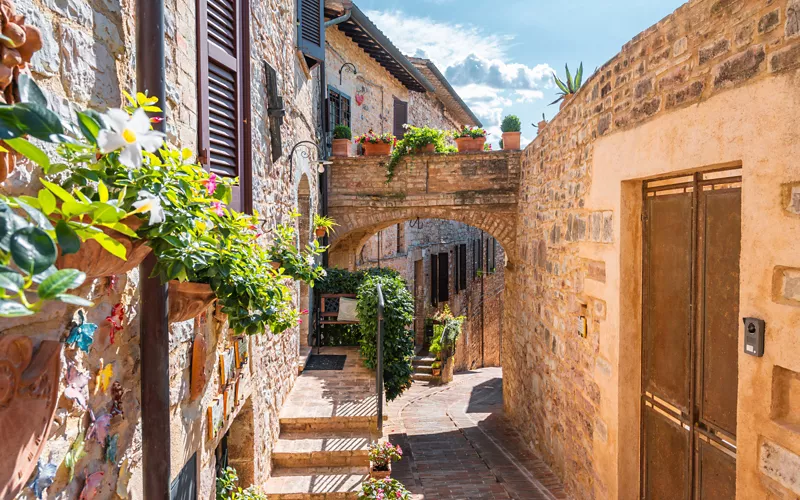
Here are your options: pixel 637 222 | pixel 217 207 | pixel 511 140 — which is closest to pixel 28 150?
pixel 217 207

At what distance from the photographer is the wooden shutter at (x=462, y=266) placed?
19462 millimetres

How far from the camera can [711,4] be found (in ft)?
9.95

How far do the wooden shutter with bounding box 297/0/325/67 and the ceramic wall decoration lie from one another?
21.5 feet

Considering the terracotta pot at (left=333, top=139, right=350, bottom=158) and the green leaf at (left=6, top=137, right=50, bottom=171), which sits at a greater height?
the terracotta pot at (left=333, top=139, right=350, bottom=158)

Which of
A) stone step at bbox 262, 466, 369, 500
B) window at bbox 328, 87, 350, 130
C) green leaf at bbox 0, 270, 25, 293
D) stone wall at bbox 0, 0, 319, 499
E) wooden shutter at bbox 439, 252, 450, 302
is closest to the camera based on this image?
green leaf at bbox 0, 270, 25, 293

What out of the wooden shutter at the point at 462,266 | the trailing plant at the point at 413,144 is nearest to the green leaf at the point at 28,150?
the trailing plant at the point at 413,144

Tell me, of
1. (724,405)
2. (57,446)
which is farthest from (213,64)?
(724,405)

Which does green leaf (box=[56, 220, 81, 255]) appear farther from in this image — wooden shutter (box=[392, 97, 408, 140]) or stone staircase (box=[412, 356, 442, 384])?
wooden shutter (box=[392, 97, 408, 140])

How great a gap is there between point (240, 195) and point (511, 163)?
21.9 feet

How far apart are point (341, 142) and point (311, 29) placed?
3.01m

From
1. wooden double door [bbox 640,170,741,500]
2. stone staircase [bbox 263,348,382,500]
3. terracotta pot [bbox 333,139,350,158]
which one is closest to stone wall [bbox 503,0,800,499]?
wooden double door [bbox 640,170,741,500]

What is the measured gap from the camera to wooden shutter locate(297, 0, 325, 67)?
7.45m

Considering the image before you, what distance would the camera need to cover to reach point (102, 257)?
1.42 m

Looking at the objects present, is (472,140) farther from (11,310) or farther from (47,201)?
(11,310)
